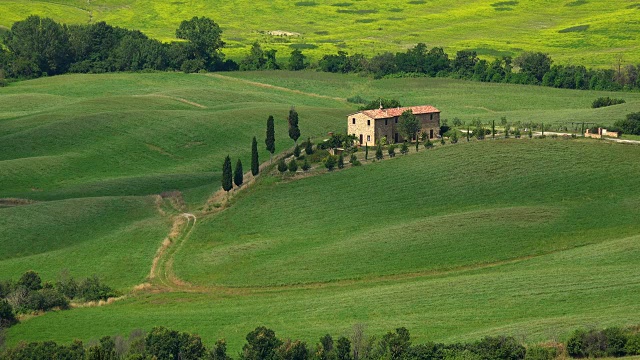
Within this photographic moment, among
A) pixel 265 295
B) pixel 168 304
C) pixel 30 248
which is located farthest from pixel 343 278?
pixel 30 248

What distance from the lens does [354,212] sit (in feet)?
382

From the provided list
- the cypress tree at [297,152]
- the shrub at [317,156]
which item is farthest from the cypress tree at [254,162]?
the shrub at [317,156]

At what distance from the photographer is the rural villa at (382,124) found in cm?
13800

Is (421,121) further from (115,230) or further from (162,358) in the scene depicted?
(162,358)

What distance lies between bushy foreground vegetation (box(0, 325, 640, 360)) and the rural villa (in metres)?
57.4

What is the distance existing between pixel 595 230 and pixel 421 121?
126 feet

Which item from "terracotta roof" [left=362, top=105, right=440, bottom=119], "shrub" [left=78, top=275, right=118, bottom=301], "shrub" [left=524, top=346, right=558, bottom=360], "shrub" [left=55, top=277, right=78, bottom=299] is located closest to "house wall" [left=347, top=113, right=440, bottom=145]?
"terracotta roof" [left=362, top=105, right=440, bottom=119]

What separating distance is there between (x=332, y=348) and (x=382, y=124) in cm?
6275

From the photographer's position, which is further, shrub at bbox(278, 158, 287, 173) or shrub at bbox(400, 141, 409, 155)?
shrub at bbox(400, 141, 409, 155)

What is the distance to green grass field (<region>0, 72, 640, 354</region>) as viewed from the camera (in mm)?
86938

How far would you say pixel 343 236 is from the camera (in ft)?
362

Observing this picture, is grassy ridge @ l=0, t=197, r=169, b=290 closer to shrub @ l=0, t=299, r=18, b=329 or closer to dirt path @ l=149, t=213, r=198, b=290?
dirt path @ l=149, t=213, r=198, b=290

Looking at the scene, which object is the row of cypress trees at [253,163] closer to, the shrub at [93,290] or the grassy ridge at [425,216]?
the grassy ridge at [425,216]

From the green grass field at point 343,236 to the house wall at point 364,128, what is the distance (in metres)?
9.95
